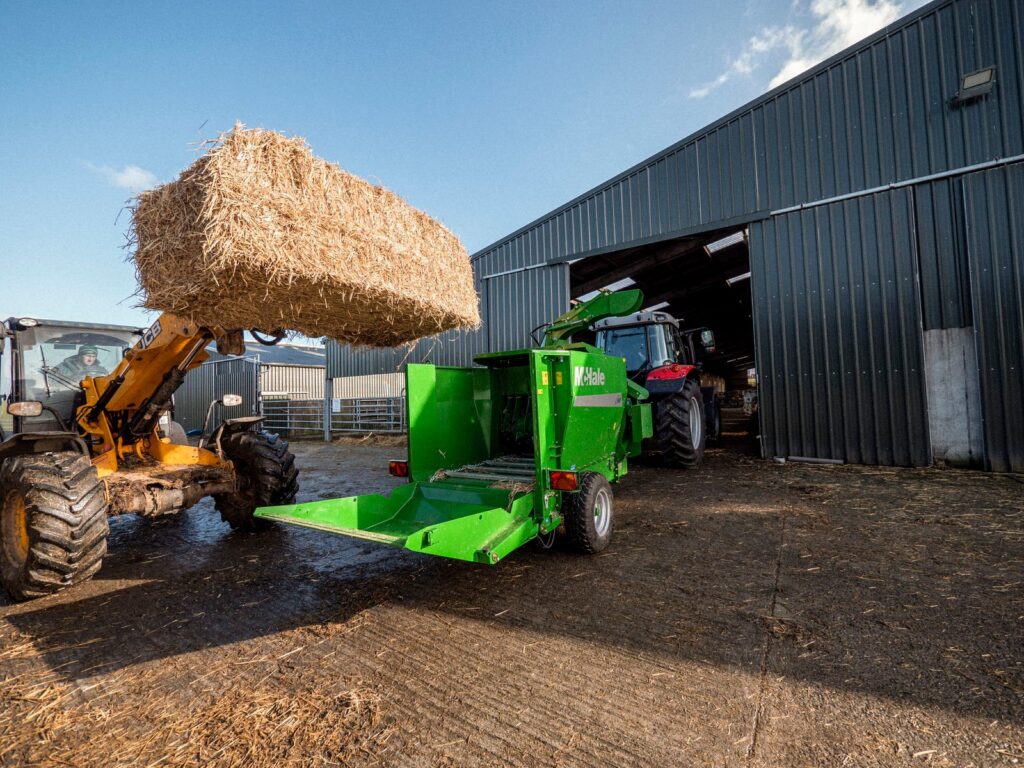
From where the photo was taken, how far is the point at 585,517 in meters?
3.76

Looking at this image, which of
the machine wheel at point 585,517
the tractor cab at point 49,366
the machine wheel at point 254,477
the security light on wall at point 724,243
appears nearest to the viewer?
the machine wheel at point 585,517

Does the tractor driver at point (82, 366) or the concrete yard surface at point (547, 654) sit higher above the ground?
the tractor driver at point (82, 366)

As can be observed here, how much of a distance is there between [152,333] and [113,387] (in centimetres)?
73

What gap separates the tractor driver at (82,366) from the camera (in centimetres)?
461

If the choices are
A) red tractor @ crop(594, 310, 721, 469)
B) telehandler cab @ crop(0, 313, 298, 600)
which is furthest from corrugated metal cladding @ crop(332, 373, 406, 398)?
telehandler cab @ crop(0, 313, 298, 600)

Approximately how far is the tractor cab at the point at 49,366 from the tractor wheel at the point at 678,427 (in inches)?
261

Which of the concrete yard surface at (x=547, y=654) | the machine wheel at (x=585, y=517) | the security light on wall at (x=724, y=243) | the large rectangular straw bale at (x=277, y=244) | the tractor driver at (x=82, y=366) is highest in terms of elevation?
the security light on wall at (x=724, y=243)

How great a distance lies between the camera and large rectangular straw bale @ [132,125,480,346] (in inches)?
115

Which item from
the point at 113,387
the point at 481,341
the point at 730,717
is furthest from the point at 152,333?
the point at 481,341

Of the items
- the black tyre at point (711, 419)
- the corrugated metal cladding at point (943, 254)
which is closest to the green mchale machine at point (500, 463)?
the corrugated metal cladding at point (943, 254)

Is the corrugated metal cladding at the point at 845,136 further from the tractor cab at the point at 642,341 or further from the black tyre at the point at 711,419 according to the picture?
the black tyre at the point at 711,419

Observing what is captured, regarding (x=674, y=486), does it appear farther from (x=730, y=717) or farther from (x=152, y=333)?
(x=152, y=333)

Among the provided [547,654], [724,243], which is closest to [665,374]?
[547,654]

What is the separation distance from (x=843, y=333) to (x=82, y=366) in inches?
386
